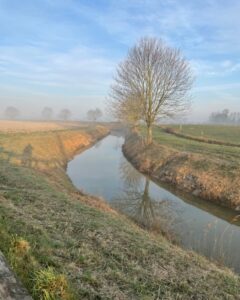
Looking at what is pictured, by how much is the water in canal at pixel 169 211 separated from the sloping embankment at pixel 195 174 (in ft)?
2.73

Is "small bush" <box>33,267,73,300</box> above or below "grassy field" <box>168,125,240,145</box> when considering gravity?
below

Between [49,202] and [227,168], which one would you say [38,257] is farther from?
[227,168]

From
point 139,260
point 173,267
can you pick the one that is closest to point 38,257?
point 139,260

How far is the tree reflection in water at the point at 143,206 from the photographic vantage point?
45.1ft

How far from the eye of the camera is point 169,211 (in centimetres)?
1620

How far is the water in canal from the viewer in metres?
11.5

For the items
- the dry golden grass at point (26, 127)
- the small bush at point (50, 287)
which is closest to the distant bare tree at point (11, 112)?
the dry golden grass at point (26, 127)

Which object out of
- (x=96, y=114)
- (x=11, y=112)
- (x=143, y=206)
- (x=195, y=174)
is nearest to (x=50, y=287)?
(x=143, y=206)

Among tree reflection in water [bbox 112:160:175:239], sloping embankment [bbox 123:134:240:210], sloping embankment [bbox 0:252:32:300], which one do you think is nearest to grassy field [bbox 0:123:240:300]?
sloping embankment [bbox 0:252:32:300]

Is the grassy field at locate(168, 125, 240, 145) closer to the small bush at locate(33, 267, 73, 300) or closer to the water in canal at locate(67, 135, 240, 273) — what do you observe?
the water in canal at locate(67, 135, 240, 273)

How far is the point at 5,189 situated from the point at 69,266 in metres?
6.66

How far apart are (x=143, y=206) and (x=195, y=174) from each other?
587cm

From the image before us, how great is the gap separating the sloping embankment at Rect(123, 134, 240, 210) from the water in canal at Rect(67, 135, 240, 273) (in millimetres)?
832

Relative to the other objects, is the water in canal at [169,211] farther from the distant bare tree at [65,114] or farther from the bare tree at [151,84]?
the distant bare tree at [65,114]
